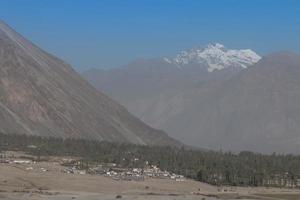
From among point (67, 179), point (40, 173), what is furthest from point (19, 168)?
point (67, 179)

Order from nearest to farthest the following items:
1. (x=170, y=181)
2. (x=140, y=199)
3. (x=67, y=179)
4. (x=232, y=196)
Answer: (x=140, y=199), (x=232, y=196), (x=67, y=179), (x=170, y=181)

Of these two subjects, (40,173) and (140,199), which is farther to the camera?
(40,173)

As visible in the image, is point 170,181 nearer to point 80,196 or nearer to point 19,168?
point 19,168

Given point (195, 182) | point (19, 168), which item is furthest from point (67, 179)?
point (195, 182)

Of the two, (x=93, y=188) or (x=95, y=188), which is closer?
(x=93, y=188)

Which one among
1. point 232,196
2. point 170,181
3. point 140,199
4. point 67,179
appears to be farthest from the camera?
point 170,181

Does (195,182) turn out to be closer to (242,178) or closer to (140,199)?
(242,178)
